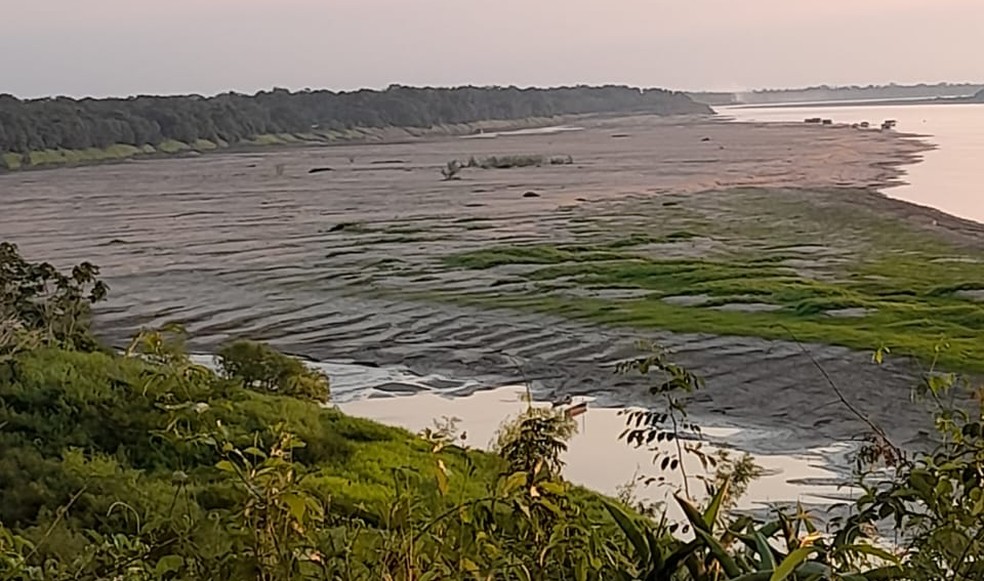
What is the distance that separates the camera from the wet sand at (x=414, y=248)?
15371mm

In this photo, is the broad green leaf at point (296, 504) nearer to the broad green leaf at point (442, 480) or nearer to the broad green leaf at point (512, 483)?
the broad green leaf at point (442, 480)

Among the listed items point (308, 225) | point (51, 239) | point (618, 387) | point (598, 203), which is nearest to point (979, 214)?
point (598, 203)

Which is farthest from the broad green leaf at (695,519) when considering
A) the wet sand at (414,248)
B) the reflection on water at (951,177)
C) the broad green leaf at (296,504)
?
the reflection on water at (951,177)

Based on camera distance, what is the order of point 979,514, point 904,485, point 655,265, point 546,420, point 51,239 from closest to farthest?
point 979,514 → point 904,485 → point 546,420 → point 655,265 → point 51,239

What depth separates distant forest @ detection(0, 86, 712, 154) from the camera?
79375mm

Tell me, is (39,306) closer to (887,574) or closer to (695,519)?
(695,519)

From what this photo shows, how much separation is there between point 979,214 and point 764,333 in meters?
17.5

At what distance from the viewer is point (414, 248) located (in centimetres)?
2853

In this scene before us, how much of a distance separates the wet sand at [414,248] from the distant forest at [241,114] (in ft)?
41.5

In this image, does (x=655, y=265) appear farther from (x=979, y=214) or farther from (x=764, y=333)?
(x=979, y=214)

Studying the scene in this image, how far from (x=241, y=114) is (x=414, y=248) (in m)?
72.8

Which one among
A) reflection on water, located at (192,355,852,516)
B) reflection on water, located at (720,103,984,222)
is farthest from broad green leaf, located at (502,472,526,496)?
reflection on water, located at (720,103,984,222)

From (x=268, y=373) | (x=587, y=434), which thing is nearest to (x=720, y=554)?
(x=587, y=434)

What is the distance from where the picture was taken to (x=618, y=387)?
1494cm
